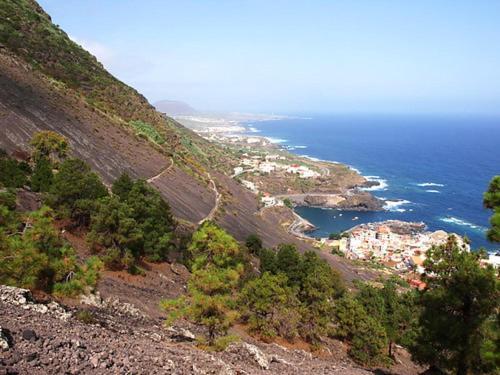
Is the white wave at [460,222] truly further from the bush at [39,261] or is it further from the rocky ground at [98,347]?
the bush at [39,261]

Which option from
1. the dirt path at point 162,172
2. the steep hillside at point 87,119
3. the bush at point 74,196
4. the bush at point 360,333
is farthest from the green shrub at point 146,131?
the bush at point 360,333

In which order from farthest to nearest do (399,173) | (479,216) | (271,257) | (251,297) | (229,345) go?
1. (399,173)
2. (479,216)
3. (271,257)
4. (251,297)
5. (229,345)

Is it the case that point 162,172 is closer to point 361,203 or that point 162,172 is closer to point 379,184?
point 361,203

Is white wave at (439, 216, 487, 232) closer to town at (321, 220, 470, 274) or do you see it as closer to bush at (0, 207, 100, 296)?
town at (321, 220, 470, 274)

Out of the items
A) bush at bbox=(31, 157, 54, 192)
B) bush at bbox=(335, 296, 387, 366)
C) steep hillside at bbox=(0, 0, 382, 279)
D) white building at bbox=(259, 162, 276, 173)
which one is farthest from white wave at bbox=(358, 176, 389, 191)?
bush at bbox=(31, 157, 54, 192)

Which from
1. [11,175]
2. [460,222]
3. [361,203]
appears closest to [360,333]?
[11,175]

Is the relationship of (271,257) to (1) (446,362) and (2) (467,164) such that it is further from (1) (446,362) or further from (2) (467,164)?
(2) (467,164)

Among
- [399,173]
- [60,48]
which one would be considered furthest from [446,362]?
[399,173]
